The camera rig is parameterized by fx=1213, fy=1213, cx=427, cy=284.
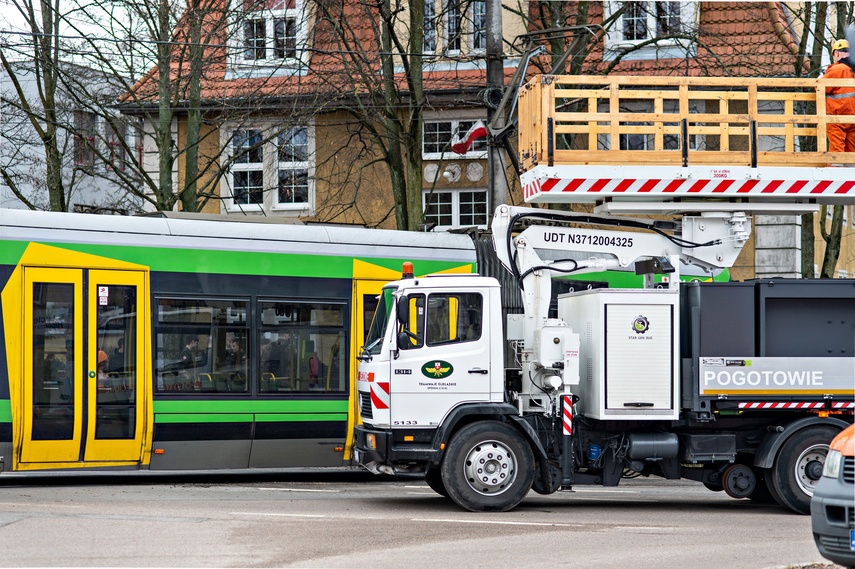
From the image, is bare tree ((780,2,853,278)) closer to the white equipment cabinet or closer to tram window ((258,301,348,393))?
the white equipment cabinet

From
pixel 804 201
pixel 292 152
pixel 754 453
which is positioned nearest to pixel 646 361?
pixel 754 453

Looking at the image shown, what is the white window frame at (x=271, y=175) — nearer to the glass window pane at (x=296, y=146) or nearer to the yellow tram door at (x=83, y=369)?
the glass window pane at (x=296, y=146)

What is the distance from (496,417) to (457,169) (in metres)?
15.1

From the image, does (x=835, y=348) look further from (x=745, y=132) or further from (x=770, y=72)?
(x=770, y=72)

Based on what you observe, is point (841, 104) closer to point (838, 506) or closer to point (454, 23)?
point (838, 506)

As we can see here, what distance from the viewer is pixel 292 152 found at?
87.0ft

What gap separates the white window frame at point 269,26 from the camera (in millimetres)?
22625

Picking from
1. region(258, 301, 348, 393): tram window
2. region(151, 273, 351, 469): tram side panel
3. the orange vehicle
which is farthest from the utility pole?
the orange vehicle

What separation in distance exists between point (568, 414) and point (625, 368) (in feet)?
2.57

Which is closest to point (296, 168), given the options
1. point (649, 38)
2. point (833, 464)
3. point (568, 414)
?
point (649, 38)

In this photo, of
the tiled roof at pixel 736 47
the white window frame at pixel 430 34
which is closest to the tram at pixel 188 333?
the tiled roof at pixel 736 47

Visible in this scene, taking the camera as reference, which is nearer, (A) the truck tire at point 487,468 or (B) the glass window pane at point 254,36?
(A) the truck tire at point 487,468

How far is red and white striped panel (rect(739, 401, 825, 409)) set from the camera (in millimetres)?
12977

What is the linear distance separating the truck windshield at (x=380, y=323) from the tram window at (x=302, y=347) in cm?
184
